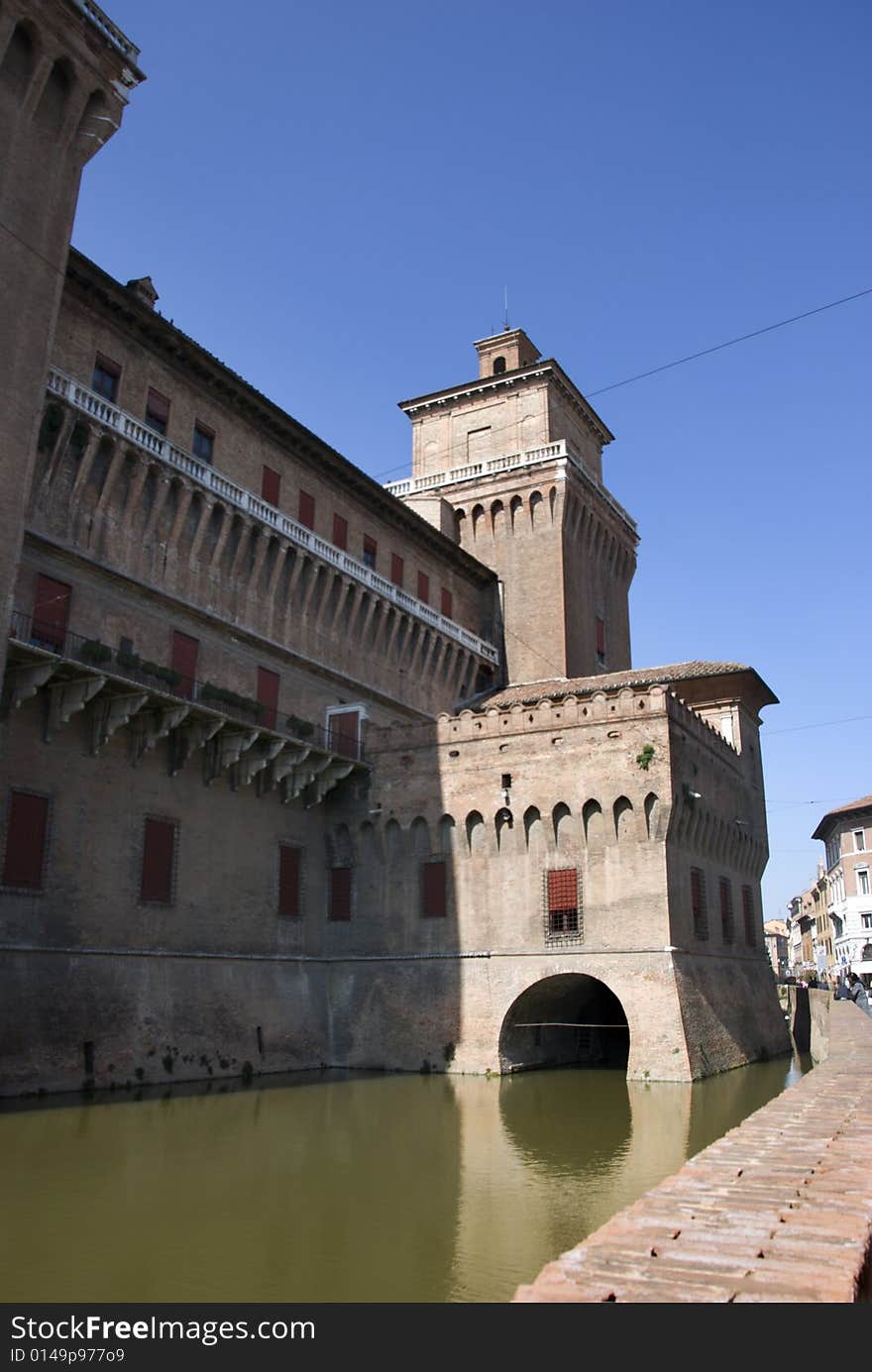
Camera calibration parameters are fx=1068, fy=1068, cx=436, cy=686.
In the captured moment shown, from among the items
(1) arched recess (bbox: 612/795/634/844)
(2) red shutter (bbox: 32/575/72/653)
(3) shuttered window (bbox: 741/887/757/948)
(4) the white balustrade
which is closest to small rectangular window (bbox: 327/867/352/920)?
(1) arched recess (bbox: 612/795/634/844)

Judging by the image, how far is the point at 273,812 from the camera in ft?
82.6

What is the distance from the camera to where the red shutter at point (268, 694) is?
24.9 metres

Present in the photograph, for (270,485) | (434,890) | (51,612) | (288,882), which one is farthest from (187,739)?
(270,485)

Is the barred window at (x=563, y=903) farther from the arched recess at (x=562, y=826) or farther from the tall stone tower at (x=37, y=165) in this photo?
the tall stone tower at (x=37, y=165)

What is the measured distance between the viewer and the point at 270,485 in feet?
87.1

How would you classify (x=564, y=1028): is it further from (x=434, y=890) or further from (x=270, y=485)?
(x=270, y=485)

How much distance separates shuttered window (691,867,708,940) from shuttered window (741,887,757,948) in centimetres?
486

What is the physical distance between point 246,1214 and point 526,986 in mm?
13675

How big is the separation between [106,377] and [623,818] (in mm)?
14419

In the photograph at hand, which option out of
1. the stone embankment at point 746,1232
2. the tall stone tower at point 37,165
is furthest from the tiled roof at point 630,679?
the stone embankment at point 746,1232

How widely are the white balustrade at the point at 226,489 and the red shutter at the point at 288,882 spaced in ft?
23.9

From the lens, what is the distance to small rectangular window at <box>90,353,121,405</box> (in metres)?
21.7
